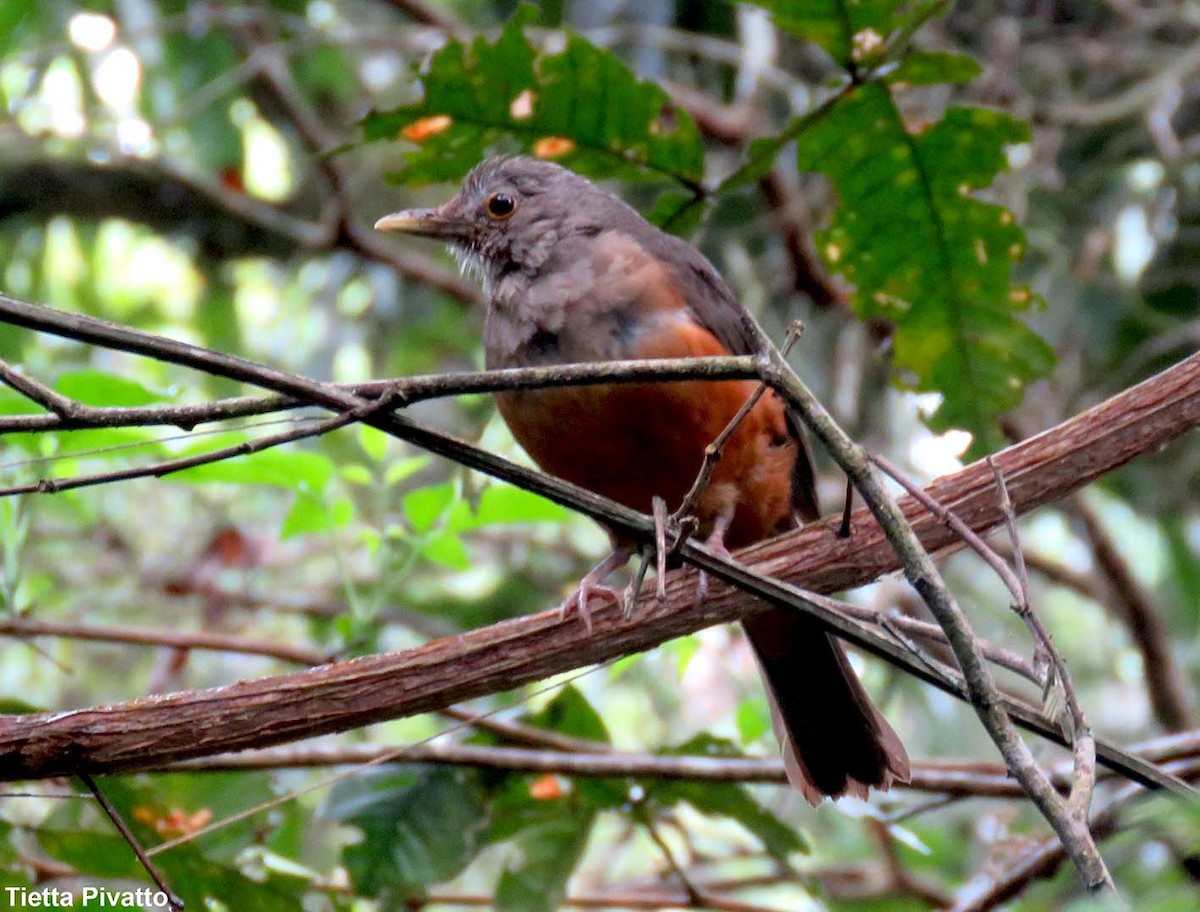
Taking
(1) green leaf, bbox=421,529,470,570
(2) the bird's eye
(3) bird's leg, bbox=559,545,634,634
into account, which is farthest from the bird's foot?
(2) the bird's eye

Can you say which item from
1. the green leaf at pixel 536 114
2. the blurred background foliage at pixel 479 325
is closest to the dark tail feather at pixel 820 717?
the blurred background foliage at pixel 479 325

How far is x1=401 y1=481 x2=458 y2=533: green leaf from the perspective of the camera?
3.38 m

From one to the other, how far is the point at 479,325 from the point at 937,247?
3.01 meters

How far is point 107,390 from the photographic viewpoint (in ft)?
9.43

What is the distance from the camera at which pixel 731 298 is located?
11.8 ft

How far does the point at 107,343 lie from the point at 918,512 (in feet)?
5.13

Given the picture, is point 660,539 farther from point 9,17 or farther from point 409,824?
point 9,17

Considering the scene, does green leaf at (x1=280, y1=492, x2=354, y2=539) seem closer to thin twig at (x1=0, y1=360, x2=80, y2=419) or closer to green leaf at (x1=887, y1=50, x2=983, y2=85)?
thin twig at (x1=0, y1=360, x2=80, y2=419)

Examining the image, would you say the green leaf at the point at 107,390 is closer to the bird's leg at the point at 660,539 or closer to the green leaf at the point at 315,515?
the green leaf at the point at 315,515

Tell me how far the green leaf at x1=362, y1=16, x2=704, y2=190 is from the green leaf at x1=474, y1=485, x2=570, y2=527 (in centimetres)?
98

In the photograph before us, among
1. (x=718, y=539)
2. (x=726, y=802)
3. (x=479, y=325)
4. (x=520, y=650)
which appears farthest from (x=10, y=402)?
(x=479, y=325)

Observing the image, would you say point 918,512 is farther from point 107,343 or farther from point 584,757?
point 107,343

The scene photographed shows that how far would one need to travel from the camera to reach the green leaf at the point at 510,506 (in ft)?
10.8

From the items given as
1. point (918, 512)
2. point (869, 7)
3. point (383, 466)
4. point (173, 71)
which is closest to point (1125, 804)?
point (918, 512)
